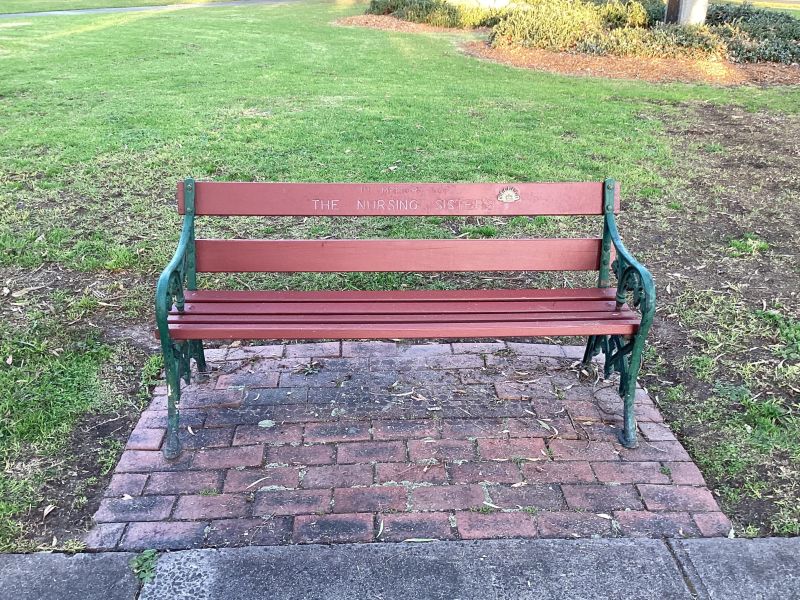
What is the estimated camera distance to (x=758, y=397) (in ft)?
11.2

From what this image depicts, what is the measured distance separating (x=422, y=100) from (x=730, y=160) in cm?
391

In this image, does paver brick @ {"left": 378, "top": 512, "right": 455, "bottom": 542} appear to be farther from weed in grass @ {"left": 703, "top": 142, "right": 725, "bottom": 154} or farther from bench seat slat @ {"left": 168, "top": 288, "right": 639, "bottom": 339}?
weed in grass @ {"left": 703, "top": 142, "right": 725, "bottom": 154}

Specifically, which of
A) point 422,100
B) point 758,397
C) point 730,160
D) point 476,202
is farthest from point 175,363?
point 422,100

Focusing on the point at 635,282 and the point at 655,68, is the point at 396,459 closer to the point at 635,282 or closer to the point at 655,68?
the point at 635,282

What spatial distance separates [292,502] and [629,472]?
4.48 feet

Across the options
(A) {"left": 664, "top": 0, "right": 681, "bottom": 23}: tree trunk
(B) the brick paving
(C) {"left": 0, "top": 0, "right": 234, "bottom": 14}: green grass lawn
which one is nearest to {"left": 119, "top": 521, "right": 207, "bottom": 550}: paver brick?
(B) the brick paving

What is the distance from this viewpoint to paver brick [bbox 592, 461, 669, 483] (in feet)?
9.31

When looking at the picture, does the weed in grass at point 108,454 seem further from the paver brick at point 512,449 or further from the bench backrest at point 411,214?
the paver brick at point 512,449

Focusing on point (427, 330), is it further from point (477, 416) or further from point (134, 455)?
point (134, 455)

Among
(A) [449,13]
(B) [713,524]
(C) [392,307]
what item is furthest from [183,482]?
(A) [449,13]

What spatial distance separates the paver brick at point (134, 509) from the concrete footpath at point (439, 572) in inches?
6.9

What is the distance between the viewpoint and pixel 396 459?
2.94 metres

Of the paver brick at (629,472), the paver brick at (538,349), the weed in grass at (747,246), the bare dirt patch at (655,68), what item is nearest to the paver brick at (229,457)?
the paver brick at (629,472)

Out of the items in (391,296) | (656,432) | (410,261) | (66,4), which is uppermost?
(410,261)
